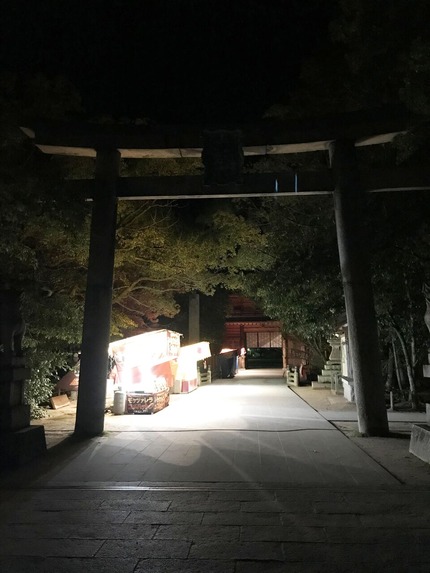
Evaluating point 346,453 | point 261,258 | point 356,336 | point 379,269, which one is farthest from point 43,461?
point 261,258

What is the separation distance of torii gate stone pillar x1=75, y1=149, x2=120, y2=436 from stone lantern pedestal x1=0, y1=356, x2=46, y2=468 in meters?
1.68

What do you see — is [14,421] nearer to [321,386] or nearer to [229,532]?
[229,532]

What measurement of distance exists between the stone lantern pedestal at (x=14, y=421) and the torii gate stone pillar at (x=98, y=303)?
1.68 metres

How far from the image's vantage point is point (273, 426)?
1054cm

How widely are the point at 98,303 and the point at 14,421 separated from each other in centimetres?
308

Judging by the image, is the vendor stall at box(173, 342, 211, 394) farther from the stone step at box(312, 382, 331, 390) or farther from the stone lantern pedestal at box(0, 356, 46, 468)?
the stone lantern pedestal at box(0, 356, 46, 468)

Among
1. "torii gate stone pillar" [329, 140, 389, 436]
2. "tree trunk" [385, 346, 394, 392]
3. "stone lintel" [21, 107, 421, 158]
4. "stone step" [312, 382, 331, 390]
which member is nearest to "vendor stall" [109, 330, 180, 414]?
"torii gate stone pillar" [329, 140, 389, 436]

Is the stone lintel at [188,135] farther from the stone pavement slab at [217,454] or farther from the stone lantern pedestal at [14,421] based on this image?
the stone pavement slab at [217,454]

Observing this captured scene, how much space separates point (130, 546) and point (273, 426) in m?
6.84

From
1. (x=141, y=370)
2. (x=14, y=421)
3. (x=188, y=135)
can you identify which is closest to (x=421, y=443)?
(x=14, y=421)

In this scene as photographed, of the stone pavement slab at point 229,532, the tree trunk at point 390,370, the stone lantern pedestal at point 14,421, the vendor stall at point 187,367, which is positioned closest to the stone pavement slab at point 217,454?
the stone lantern pedestal at point 14,421

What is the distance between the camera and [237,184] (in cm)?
1028

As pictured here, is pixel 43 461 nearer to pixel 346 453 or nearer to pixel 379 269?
pixel 346 453

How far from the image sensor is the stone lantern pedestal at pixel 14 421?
7.12 m
